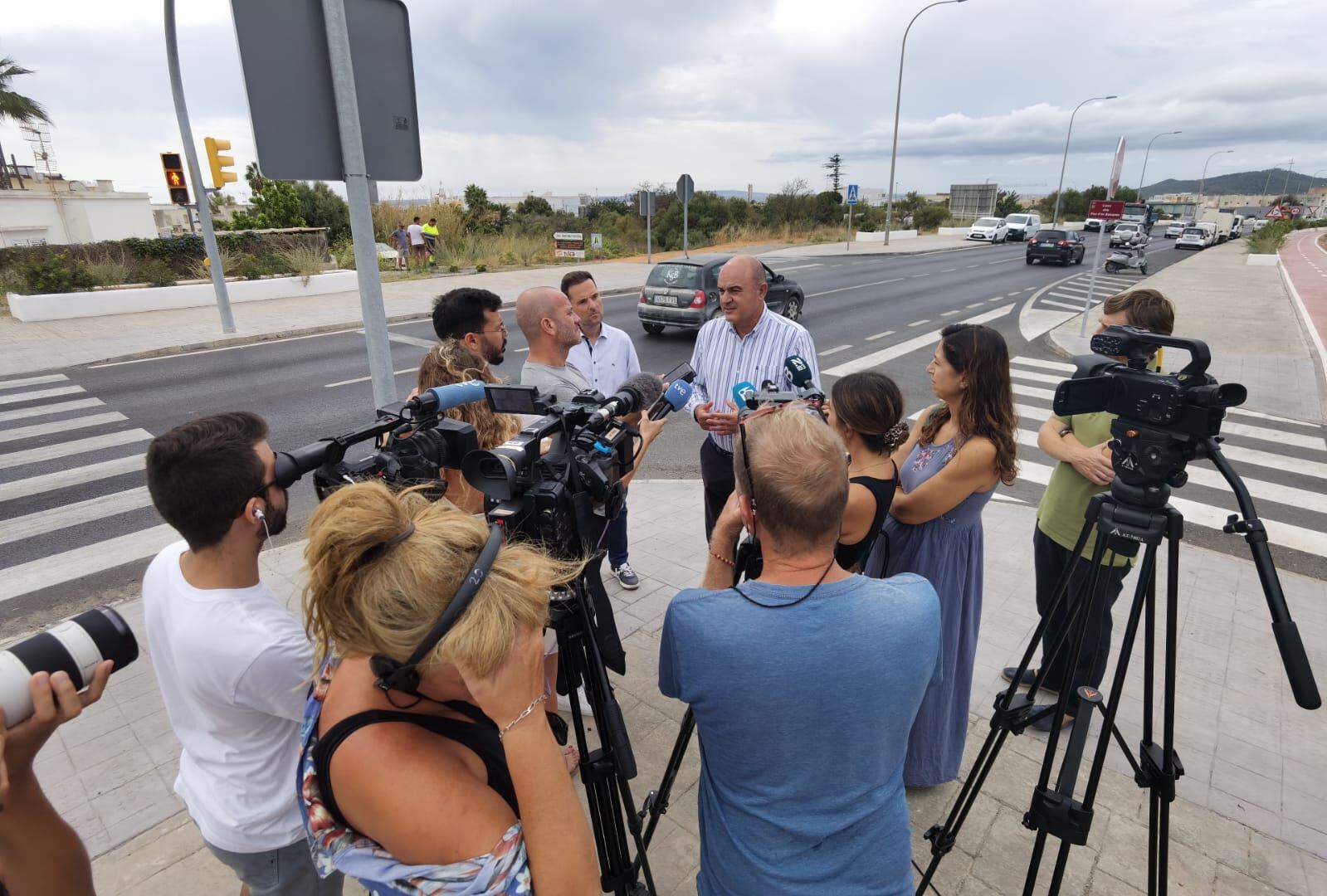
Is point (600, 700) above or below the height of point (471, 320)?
below

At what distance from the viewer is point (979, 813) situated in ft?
8.87

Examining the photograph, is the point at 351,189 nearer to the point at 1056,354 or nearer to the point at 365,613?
the point at 365,613

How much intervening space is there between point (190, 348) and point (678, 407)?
1250 cm

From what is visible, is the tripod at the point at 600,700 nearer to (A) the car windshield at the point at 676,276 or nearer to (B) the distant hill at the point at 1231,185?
(A) the car windshield at the point at 676,276

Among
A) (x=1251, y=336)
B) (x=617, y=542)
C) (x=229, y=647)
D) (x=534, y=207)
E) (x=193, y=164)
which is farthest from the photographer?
(x=534, y=207)

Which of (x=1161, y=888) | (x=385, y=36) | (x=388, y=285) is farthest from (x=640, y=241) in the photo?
(x=1161, y=888)

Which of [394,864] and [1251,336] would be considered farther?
[1251,336]

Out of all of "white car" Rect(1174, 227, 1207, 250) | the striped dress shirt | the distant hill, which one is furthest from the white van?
the distant hill

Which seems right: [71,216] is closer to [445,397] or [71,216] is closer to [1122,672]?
[445,397]

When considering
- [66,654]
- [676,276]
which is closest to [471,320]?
[66,654]

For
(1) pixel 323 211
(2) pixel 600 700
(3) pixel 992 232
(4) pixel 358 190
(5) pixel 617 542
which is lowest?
(5) pixel 617 542

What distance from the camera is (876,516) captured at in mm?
2213

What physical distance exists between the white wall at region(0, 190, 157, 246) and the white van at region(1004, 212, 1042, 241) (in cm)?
4805

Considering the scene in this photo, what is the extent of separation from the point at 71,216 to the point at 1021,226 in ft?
168
